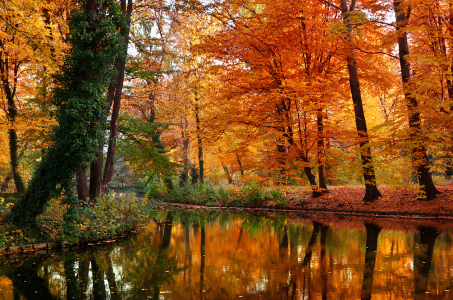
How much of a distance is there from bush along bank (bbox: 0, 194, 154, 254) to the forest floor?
9158 millimetres

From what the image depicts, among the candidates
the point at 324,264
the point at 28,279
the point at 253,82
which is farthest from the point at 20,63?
the point at 324,264

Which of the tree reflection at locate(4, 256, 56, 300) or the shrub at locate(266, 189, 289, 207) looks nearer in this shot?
the tree reflection at locate(4, 256, 56, 300)

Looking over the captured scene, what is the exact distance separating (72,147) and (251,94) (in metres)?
8.00

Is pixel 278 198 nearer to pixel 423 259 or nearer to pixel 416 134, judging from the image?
pixel 416 134

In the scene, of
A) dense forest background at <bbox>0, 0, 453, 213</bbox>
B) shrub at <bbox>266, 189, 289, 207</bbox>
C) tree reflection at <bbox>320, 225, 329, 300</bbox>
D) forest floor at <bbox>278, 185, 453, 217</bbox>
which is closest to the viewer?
tree reflection at <bbox>320, 225, 329, 300</bbox>

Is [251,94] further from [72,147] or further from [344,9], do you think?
[72,147]

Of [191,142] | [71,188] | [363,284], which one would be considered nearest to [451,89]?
[363,284]

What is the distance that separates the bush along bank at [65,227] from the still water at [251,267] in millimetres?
542

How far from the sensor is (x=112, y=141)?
42.2 ft

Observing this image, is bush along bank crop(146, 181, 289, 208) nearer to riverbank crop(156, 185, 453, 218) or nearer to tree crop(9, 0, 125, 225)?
riverbank crop(156, 185, 453, 218)

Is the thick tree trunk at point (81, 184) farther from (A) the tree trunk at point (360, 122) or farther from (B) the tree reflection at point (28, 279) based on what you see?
(A) the tree trunk at point (360, 122)

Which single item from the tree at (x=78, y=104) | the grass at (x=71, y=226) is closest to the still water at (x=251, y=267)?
the grass at (x=71, y=226)

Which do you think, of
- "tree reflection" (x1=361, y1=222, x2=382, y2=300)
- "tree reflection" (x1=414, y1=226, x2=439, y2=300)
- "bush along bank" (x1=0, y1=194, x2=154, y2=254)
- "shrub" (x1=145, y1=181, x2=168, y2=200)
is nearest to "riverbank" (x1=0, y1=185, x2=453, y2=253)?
"bush along bank" (x1=0, y1=194, x2=154, y2=254)

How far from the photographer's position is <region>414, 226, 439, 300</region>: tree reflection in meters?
5.42
